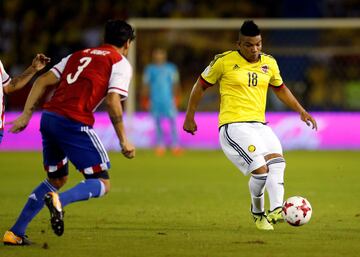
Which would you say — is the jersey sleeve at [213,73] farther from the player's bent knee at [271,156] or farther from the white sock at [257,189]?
the white sock at [257,189]

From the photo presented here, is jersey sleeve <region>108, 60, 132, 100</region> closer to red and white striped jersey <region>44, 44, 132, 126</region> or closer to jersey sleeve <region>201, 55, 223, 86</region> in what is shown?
red and white striped jersey <region>44, 44, 132, 126</region>

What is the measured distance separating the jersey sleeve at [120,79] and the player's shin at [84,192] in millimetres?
742

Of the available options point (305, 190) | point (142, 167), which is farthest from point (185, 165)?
point (305, 190)

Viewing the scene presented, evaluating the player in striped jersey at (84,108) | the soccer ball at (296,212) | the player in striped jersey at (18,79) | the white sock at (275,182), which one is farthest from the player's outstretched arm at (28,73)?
the soccer ball at (296,212)

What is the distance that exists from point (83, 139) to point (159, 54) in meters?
13.2

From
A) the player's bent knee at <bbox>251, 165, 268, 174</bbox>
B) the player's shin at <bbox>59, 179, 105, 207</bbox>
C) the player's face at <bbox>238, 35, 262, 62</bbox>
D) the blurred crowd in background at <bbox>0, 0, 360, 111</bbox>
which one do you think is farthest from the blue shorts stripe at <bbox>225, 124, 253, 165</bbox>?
the blurred crowd in background at <bbox>0, 0, 360, 111</bbox>

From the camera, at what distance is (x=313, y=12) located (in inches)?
1147

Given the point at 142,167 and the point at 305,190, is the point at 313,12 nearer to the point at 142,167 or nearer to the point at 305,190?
the point at 142,167

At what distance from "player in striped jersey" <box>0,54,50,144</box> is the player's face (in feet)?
6.70

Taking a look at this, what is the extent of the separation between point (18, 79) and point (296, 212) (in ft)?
9.45

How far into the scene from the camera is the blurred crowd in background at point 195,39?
25.4 m

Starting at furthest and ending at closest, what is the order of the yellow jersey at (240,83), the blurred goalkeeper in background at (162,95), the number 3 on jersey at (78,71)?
the blurred goalkeeper in background at (162,95), the yellow jersey at (240,83), the number 3 on jersey at (78,71)

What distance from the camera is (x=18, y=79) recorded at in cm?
884

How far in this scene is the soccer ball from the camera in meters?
9.12
